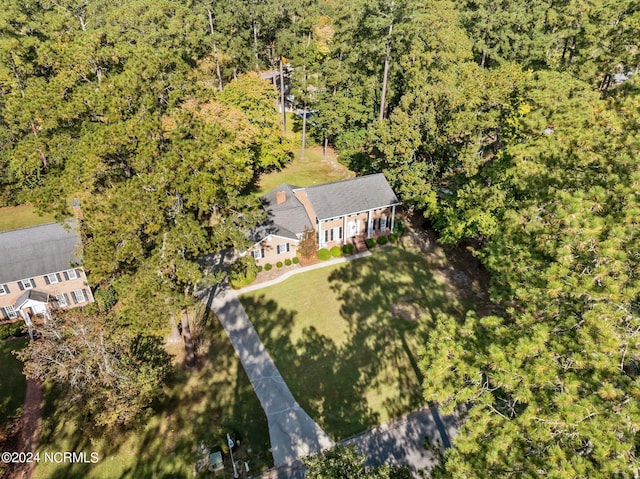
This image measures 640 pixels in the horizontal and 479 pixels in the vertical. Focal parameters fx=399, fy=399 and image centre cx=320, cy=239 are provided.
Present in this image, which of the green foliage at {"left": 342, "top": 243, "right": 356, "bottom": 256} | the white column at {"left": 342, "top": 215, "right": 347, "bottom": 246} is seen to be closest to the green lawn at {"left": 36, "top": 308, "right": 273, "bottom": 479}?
the green foliage at {"left": 342, "top": 243, "right": 356, "bottom": 256}

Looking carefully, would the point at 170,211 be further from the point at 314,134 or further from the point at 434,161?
the point at 314,134

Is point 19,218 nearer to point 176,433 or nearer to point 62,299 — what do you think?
point 62,299

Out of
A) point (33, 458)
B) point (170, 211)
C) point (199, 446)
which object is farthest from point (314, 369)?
point (33, 458)

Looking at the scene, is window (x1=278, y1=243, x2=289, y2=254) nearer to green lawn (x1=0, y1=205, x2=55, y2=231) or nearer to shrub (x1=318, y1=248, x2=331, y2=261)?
shrub (x1=318, y1=248, x2=331, y2=261)

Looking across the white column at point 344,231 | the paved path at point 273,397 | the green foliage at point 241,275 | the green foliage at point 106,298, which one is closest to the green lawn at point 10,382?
the green foliage at point 106,298

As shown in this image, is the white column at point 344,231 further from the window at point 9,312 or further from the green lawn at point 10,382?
the window at point 9,312

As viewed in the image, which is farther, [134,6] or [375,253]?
[134,6]

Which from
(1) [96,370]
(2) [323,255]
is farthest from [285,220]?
(1) [96,370]
